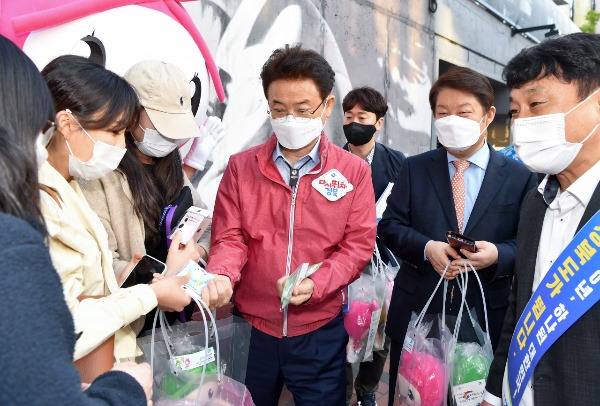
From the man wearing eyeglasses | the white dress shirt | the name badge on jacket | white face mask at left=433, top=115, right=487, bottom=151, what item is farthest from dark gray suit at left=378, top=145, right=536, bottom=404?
the white dress shirt

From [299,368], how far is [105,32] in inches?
71.0

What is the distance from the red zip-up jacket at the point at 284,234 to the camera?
197cm

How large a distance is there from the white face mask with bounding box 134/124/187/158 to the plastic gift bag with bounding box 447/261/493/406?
1.40m

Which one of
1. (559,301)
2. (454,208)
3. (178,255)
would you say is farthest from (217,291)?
(454,208)

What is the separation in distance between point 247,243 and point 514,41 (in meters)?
11.9

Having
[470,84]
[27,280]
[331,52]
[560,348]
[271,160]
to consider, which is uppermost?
[331,52]

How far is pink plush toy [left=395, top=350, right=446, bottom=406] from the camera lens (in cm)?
198

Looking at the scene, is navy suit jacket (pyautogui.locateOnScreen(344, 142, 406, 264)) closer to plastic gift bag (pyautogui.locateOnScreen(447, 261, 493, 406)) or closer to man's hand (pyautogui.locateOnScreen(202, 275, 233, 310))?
plastic gift bag (pyautogui.locateOnScreen(447, 261, 493, 406))

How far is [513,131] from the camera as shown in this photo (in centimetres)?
162

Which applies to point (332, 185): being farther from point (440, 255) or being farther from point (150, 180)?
point (150, 180)

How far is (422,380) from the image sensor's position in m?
1.99

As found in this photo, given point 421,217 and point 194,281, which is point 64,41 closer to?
point 194,281

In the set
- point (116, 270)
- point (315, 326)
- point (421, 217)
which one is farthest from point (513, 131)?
point (116, 270)

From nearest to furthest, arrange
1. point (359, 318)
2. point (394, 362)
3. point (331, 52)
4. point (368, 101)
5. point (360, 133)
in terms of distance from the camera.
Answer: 1. point (394, 362)
2. point (359, 318)
3. point (360, 133)
4. point (368, 101)
5. point (331, 52)
